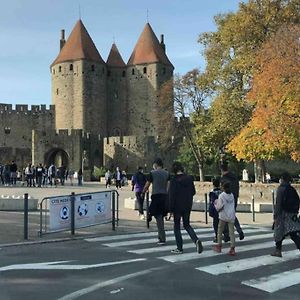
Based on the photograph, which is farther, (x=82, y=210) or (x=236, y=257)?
(x=82, y=210)

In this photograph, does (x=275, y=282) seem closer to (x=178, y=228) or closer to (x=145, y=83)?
(x=178, y=228)

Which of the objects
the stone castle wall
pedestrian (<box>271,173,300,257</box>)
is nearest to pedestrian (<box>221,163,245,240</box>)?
pedestrian (<box>271,173,300,257</box>)

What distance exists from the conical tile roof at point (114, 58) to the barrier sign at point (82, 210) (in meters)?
67.7

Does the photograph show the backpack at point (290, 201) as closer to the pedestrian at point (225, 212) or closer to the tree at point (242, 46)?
the pedestrian at point (225, 212)

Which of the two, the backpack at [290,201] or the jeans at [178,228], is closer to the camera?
the backpack at [290,201]

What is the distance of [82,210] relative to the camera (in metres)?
13.5

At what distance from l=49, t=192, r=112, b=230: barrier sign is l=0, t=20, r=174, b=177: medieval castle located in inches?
2154

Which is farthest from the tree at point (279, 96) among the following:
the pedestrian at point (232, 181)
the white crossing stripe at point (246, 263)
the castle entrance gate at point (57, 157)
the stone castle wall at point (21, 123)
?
the stone castle wall at point (21, 123)

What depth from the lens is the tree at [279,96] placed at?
82.4 ft

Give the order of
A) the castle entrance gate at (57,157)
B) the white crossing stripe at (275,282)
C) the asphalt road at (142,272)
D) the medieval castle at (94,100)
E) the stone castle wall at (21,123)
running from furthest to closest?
the stone castle wall at (21,123)
the medieval castle at (94,100)
the castle entrance gate at (57,157)
the white crossing stripe at (275,282)
the asphalt road at (142,272)

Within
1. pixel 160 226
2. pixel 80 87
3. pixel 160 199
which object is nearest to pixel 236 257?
pixel 160 226

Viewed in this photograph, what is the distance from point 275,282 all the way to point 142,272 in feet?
6.68

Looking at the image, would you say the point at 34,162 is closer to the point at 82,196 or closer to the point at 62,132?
the point at 62,132

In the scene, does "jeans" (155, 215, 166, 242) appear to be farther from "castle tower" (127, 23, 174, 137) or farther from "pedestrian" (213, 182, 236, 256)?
"castle tower" (127, 23, 174, 137)
